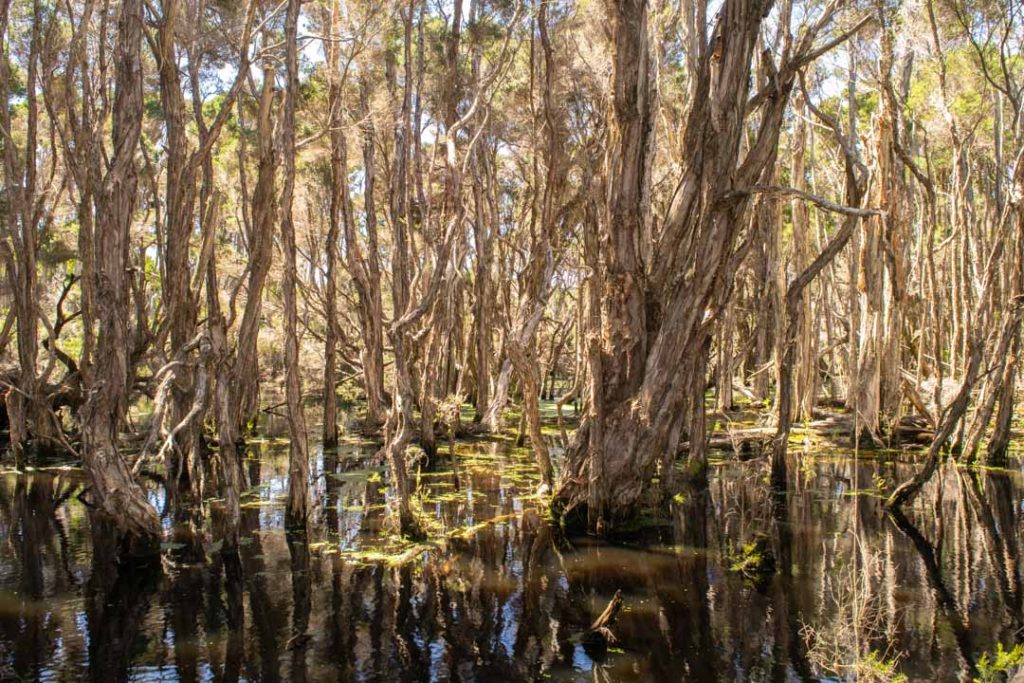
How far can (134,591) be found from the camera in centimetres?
645

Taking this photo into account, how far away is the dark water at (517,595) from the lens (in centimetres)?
505

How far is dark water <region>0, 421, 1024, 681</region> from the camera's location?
5.05 meters

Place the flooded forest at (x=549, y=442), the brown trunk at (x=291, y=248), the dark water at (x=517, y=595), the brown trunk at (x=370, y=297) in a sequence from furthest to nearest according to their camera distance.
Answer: the brown trunk at (x=370, y=297)
the brown trunk at (x=291, y=248)
the flooded forest at (x=549, y=442)
the dark water at (x=517, y=595)

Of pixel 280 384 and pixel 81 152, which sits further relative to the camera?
pixel 280 384

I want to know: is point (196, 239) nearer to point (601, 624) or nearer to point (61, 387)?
point (61, 387)

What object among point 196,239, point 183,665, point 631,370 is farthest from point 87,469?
point 196,239

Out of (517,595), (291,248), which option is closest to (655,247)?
(291,248)

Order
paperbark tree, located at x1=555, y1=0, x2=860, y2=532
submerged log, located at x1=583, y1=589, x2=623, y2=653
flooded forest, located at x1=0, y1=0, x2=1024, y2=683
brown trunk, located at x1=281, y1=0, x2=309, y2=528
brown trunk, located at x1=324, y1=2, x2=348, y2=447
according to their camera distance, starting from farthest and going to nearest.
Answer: brown trunk, located at x1=324, y1=2, x2=348, y2=447, paperbark tree, located at x1=555, y1=0, x2=860, y2=532, brown trunk, located at x1=281, y1=0, x2=309, y2=528, flooded forest, located at x1=0, y1=0, x2=1024, y2=683, submerged log, located at x1=583, y1=589, x2=623, y2=653

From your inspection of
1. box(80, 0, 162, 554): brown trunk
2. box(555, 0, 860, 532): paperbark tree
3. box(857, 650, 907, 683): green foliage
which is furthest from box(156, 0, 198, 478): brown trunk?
box(857, 650, 907, 683): green foliage

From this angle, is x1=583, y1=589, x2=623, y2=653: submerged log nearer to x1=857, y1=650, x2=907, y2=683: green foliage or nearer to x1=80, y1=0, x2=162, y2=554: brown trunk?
x1=857, y1=650, x2=907, y2=683: green foliage

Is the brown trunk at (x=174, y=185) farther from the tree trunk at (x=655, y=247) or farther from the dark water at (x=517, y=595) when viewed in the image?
the tree trunk at (x=655, y=247)

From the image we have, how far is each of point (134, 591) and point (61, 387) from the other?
775 cm

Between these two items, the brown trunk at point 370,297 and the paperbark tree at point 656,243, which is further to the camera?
the brown trunk at point 370,297

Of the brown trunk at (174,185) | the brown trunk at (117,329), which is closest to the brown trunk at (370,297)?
the brown trunk at (174,185)
